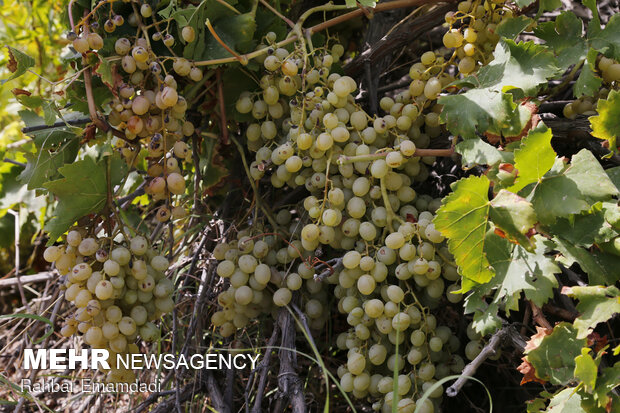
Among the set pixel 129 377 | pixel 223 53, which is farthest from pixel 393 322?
pixel 223 53

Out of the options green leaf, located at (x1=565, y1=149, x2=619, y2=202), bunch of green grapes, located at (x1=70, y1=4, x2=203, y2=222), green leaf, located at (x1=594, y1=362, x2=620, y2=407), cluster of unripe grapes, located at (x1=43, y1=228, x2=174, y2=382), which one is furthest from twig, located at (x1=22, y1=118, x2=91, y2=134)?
green leaf, located at (x1=594, y1=362, x2=620, y2=407)

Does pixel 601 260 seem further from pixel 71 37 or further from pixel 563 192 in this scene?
pixel 71 37

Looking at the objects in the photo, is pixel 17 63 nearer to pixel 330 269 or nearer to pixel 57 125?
pixel 57 125

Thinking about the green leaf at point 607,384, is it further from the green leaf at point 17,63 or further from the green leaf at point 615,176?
the green leaf at point 17,63

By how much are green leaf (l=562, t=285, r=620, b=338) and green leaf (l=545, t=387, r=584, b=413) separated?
0.29 ft

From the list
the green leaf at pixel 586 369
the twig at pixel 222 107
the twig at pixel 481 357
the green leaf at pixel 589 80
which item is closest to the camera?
the green leaf at pixel 586 369

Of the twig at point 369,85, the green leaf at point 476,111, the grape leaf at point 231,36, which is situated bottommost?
the twig at point 369,85

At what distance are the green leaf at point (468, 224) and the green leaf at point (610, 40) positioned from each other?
39 centimetres

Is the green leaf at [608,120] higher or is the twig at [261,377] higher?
the green leaf at [608,120]

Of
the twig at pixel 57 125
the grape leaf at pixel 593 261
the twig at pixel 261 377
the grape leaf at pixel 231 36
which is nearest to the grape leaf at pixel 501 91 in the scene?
the grape leaf at pixel 593 261

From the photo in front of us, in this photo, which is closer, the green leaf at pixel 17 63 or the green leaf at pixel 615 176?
the green leaf at pixel 615 176

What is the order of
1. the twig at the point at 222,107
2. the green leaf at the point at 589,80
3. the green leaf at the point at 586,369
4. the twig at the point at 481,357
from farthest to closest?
the twig at the point at 222,107
the green leaf at the point at 589,80
the twig at the point at 481,357
the green leaf at the point at 586,369

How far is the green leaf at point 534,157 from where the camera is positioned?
0.84m

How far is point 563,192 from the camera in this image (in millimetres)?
856
